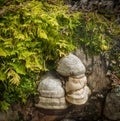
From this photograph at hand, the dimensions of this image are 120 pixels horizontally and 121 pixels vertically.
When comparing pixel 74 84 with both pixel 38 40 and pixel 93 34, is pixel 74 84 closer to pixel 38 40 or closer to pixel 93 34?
pixel 38 40

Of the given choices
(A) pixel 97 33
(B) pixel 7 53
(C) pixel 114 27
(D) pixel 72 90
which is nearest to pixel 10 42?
(B) pixel 7 53

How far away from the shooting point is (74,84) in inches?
111

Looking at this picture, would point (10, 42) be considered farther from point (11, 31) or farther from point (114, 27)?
point (114, 27)

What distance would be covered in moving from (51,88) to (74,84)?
255 mm

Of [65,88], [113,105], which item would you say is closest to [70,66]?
[65,88]

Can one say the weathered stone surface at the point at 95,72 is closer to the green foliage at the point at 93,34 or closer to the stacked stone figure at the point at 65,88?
the green foliage at the point at 93,34

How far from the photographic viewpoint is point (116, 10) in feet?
11.8

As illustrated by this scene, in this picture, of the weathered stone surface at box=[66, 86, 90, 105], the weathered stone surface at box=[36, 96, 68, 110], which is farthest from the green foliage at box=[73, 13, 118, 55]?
the weathered stone surface at box=[36, 96, 68, 110]

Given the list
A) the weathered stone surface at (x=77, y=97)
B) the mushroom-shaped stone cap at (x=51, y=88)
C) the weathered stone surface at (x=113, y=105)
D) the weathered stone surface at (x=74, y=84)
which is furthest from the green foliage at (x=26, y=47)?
the weathered stone surface at (x=113, y=105)

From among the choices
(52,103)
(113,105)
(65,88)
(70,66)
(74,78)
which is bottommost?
(113,105)

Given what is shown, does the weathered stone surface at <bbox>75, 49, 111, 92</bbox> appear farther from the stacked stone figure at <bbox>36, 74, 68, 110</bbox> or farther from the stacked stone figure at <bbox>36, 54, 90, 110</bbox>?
the stacked stone figure at <bbox>36, 74, 68, 110</bbox>

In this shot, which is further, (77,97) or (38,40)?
(38,40)

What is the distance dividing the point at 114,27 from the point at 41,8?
1011 mm

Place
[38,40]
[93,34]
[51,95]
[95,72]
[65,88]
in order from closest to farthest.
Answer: [51,95]
[65,88]
[38,40]
[95,72]
[93,34]
